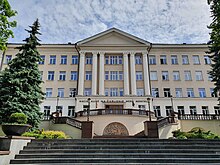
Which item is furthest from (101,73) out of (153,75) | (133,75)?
(153,75)

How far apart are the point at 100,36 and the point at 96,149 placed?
23.5 metres

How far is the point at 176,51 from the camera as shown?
1211 inches

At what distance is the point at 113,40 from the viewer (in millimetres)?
29984

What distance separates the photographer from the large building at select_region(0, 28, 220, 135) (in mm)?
26766

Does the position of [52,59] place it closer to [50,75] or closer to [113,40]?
[50,75]

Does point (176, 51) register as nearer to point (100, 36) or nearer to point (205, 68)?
point (205, 68)

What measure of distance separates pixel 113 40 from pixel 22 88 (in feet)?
57.4

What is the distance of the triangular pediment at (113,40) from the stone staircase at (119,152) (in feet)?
70.1

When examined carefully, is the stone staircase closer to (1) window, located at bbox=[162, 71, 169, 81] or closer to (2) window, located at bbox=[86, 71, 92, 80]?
(2) window, located at bbox=[86, 71, 92, 80]

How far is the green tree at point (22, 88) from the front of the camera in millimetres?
15473

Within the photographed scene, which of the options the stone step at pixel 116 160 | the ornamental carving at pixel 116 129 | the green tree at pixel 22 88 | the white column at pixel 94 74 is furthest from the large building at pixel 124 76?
the stone step at pixel 116 160

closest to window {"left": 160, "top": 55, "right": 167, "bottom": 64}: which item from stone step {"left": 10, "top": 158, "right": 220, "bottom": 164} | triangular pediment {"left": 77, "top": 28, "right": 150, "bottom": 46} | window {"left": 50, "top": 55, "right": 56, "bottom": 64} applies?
triangular pediment {"left": 77, "top": 28, "right": 150, "bottom": 46}

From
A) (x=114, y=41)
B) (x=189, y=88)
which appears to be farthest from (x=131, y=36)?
(x=189, y=88)

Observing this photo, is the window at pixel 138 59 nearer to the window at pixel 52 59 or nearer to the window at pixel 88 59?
the window at pixel 88 59
